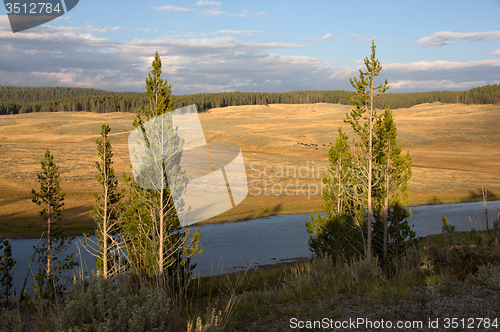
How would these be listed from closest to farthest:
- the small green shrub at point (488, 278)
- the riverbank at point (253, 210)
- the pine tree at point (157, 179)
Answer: the small green shrub at point (488, 278) < the pine tree at point (157, 179) < the riverbank at point (253, 210)

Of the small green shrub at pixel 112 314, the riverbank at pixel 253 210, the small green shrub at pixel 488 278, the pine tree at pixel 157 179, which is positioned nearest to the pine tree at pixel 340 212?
the pine tree at pixel 157 179

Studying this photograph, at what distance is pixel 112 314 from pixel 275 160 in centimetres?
4748

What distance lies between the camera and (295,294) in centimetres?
654

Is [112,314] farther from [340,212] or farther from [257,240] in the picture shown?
[257,240]

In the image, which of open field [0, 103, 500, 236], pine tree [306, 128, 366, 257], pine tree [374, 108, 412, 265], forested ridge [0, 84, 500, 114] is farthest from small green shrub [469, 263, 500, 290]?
forested ridge [0, 84, 500, 114]

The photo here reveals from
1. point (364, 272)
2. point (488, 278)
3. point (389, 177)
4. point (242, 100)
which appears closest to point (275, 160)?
point (389, 177)

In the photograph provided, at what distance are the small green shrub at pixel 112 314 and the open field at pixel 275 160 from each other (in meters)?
25.0

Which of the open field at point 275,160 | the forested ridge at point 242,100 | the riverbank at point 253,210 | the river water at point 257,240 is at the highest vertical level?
the forested ridge at point 242,100

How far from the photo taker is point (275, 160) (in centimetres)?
5138

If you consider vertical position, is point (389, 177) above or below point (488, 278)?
above

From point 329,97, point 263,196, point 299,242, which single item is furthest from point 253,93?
point 299,242

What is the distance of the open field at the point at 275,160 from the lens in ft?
107

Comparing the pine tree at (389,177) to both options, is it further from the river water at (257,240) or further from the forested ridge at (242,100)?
the forested ridge at (242,100)

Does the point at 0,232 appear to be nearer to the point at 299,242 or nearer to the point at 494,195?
the point at 299,242
